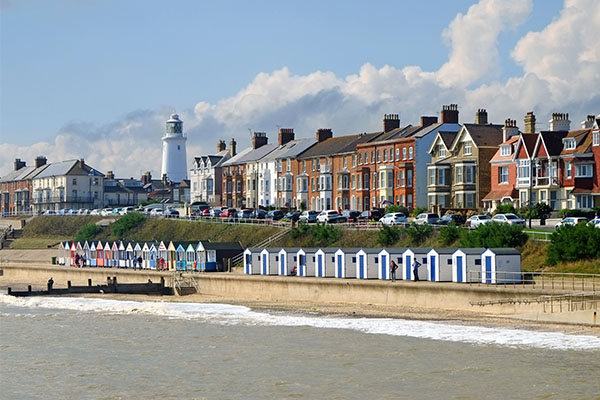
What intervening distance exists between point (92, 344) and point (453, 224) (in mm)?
30726

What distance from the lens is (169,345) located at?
45.9 meters

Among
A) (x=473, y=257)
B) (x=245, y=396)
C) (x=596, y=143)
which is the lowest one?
(x=245, y=396)

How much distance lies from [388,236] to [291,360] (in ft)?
102

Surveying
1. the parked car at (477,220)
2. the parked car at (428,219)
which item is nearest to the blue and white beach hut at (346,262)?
the parked car at (477,220)

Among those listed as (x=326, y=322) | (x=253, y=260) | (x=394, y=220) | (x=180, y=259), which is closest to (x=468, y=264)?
(x=326, y=322)

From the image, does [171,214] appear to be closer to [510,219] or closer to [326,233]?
[326,233]

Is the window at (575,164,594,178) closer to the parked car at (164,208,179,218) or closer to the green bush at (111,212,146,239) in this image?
the parked car at (164,208,179,218)

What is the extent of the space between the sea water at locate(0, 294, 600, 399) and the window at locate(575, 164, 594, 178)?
103 feet

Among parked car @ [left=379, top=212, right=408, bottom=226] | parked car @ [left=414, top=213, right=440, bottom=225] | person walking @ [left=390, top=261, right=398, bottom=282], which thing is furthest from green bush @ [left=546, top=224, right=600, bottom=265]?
parked car @ [left=379, top=212, right=408, bottom=226]

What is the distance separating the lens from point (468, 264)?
179 ft

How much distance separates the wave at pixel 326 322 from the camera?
4197 centimetres

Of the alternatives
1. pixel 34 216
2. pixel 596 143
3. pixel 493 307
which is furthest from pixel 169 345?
pixel 34 216

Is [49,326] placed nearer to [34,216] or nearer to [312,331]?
[312,331]

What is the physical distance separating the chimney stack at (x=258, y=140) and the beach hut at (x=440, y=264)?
3064 inches
